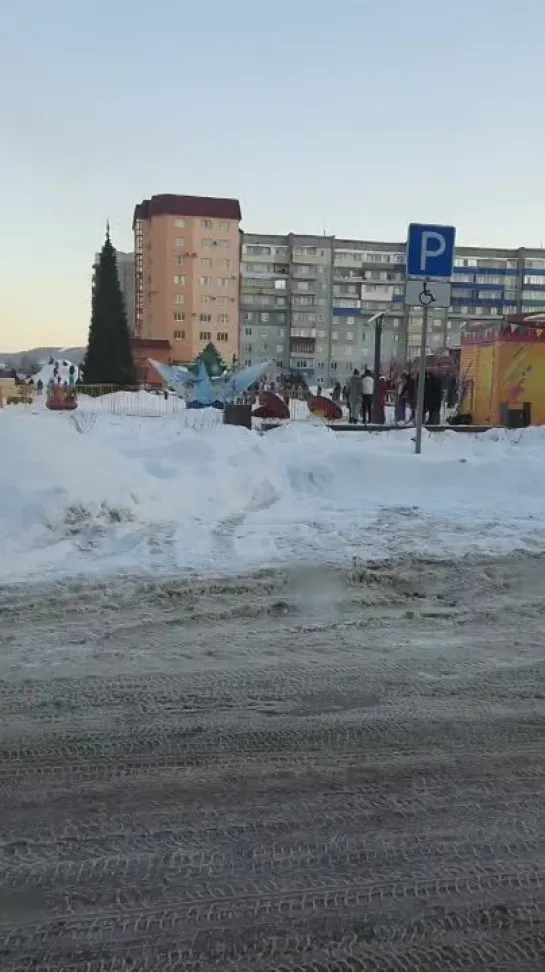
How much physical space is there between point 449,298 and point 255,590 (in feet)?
20.6

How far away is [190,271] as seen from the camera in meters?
99.1

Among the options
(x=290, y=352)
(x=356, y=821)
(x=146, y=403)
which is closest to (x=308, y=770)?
(x=356, y=821)

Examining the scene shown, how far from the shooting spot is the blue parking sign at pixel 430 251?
1004cm

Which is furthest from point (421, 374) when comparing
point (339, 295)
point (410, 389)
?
point (339, 295)

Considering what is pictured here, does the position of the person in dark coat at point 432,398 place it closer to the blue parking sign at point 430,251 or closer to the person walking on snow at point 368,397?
the person walking on snow at point 368,397

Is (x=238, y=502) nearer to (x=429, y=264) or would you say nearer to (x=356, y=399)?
(x=429, y=264)

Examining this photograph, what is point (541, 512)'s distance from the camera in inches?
330

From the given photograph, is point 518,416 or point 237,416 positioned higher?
point 518,416

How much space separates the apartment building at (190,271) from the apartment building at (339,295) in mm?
11396

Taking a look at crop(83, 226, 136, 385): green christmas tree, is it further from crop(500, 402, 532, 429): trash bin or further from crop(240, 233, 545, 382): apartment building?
crop(240, 233, 545, 382): apartment building

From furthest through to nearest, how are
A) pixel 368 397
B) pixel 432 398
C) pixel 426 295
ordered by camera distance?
pixel 368 397
pixel 432 398
pixel 426 295

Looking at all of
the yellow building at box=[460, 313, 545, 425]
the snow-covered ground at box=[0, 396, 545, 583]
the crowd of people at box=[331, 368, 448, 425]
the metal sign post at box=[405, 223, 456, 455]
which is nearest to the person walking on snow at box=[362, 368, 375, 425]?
the crowd of people at box=[331, 368, 448, 425]

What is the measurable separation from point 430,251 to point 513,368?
10.1 meters

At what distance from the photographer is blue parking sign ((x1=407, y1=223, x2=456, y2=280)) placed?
32.9 ft
